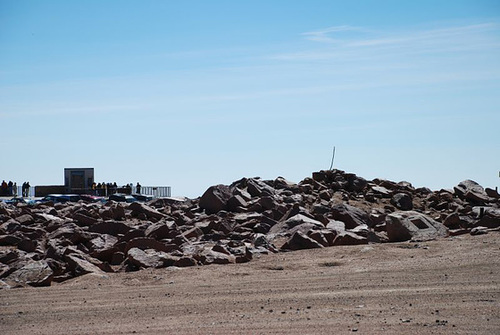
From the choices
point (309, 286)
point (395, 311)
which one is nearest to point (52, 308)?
point (309, 286)

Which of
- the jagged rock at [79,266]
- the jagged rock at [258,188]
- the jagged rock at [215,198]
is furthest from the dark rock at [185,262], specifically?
the jagged rock at [258,188]

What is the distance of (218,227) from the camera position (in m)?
19.5

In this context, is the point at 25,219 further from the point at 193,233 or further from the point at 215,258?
the point at 215,258

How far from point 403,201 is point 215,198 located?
6995mm

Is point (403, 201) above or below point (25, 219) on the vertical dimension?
above

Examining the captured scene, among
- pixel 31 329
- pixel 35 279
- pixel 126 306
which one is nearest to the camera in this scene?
pixel 31 329

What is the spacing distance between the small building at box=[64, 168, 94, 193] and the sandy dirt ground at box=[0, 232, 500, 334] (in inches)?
1571

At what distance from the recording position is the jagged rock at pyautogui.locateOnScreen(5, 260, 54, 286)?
46.8ft

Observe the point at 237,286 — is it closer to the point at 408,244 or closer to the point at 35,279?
the point at 35,279

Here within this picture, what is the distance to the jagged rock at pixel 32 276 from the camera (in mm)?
14273

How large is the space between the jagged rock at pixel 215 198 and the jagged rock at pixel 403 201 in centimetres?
606

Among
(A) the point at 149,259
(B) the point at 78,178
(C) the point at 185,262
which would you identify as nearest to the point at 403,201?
(C) the point at 185,262

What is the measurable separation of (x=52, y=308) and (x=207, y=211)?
1162cm

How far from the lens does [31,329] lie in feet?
35.7
